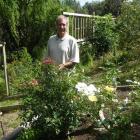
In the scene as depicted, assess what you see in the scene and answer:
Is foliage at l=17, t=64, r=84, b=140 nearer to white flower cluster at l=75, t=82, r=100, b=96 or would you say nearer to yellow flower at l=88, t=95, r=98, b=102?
white flower cluster at l=75, t=82, r=100, b=96

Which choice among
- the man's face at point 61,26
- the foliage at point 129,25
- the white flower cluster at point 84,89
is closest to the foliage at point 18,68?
the man's face at point 61,26

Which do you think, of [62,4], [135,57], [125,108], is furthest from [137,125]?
[62,4]

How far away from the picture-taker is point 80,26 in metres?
18.4

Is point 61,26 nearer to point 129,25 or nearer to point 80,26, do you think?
point 129,25

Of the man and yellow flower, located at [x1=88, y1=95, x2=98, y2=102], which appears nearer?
yellow flower, located at [x1=88, y1=95, x2=98, y2=102]

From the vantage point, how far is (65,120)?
5.21 m

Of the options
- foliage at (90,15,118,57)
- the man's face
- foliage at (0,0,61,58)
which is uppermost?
the man's face

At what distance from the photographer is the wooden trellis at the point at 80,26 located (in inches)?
658

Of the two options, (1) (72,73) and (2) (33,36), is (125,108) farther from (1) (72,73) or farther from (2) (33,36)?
(2) (33,36)

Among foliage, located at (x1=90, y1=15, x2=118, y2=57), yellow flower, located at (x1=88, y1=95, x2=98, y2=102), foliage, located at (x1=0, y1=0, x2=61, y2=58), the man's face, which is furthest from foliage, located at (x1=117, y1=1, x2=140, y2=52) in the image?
yellow flower, located at (x1=88, y1=95, x2=98, y2=102)

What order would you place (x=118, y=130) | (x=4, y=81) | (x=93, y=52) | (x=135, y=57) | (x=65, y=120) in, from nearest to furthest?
Result: (x=118, y=130) < (x=65, y=120) < (x=4, y=81) < (x=135, y=57) < (x=93, y=52)

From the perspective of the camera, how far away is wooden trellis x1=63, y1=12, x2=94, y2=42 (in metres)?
16.7

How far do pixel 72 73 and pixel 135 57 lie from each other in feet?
29.5

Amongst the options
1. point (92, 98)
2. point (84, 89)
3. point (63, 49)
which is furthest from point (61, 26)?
point (92, 98)
